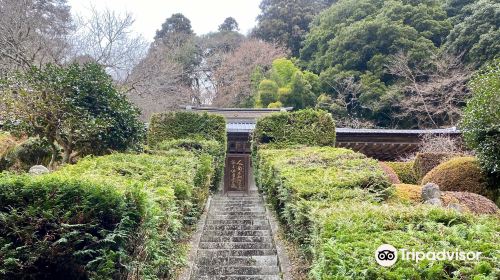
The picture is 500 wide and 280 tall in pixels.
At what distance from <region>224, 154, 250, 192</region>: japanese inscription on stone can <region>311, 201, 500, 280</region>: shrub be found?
1130cm

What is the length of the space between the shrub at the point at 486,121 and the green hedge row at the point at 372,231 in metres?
4.61

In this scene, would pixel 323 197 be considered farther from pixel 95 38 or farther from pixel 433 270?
pixel 95 38

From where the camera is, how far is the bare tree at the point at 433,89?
21.9 m

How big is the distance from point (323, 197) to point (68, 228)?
3.21 metres

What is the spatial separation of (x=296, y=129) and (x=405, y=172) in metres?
4.29

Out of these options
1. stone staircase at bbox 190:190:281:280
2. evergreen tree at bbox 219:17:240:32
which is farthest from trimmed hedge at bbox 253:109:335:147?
evergreen tree at bbox 219:17:240:32

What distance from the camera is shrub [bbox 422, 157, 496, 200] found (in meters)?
9.86

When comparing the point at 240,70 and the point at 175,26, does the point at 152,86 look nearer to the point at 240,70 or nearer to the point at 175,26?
the point at 240,70

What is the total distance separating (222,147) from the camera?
14312 mm

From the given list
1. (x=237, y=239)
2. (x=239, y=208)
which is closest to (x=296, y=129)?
(x=239, y=208)

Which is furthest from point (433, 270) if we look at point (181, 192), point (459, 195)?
point (459, 195)

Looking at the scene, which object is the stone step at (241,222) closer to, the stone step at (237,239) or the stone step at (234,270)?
the stone step at (237,239)

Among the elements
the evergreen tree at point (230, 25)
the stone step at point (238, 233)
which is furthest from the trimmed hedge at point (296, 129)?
the evergreen tree at point (230, 25)

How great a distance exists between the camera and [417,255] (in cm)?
283
